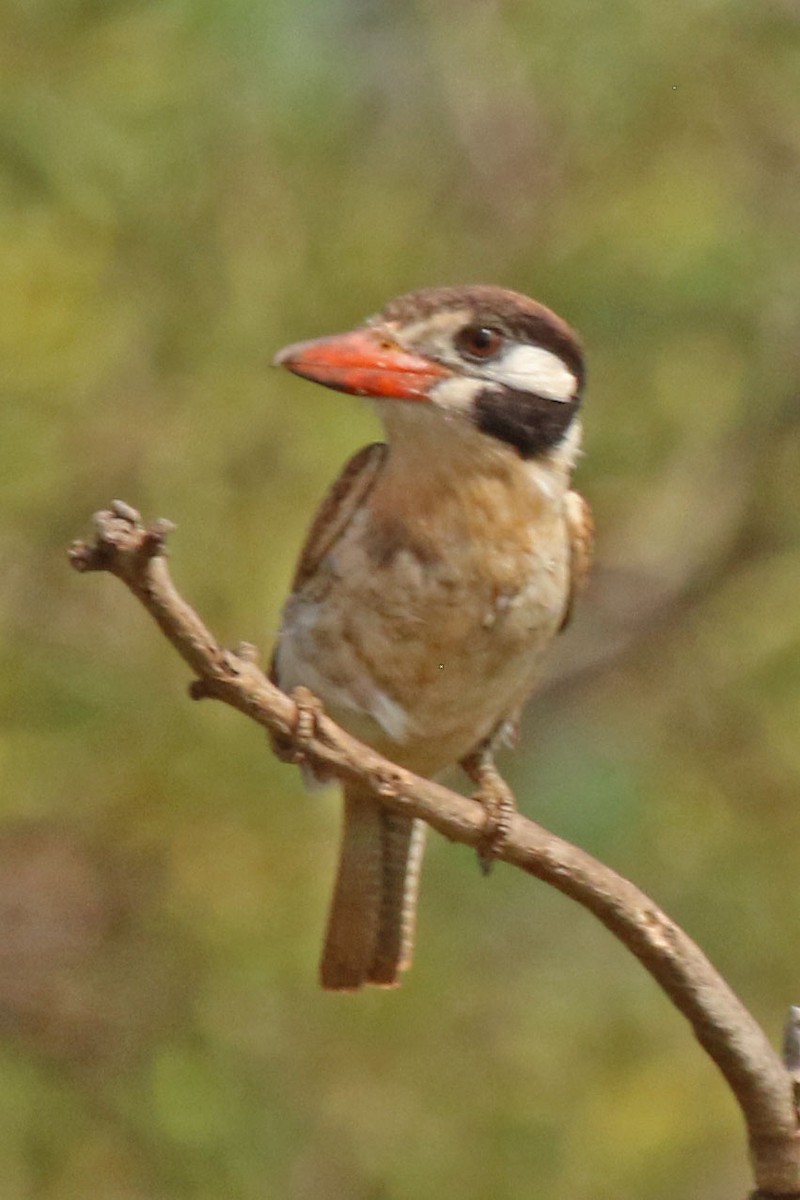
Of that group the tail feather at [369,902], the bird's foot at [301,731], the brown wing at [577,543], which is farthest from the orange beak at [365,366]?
the tail feather at [369,902]

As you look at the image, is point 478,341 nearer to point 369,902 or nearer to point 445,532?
point 445,532

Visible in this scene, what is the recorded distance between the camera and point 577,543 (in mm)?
3363

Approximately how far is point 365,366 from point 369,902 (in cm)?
114

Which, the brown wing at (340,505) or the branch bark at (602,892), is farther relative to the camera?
the brown wing at (340,505)

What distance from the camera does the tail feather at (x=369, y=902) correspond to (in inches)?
144

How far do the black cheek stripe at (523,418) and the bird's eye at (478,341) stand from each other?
57 millimetres

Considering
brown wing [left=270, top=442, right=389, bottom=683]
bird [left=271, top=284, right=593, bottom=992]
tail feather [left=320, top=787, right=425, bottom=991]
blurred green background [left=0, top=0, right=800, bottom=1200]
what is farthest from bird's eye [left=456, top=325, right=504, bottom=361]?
blurred green background [left=0, top=0, right=800, bottom=1200]

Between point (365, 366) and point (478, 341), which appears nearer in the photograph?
point (365, 366)

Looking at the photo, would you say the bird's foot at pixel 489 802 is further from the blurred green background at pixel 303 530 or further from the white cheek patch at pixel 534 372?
the blurred green background at pixel 303 530

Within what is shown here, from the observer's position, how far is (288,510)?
4.60 m

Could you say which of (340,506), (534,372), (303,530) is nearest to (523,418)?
(534,372)

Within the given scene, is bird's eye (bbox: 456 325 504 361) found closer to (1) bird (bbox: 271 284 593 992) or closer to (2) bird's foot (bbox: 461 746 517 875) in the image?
(1) bird (bbox: 271 284 593 992)

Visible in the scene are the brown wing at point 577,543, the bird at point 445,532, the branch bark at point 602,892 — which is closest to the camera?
the branch bark at point 602,892

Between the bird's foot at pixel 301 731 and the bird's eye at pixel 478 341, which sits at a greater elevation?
the bird's eye at pixel 478 341
